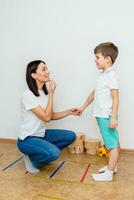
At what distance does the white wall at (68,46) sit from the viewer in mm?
2540

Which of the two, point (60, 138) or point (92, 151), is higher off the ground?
point (60, 138)

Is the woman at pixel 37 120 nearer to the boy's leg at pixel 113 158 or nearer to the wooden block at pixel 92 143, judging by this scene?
the wooden block at pixel 92 143

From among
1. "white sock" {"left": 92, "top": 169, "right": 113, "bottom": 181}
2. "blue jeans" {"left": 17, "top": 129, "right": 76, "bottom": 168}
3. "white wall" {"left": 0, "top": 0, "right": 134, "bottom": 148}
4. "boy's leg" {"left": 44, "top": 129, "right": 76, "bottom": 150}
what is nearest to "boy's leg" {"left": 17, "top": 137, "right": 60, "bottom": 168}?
"blue jeans" {"left": 17, "top": 129, "right": 76, "bottom": 168}

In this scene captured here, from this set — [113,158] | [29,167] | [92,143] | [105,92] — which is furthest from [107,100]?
[29,167]

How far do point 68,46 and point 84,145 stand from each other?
958 mm

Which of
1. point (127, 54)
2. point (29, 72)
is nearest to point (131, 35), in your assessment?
point (127, 54)

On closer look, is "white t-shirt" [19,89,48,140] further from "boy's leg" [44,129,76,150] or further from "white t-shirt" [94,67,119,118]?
"white t-shirt" [94,67,119,118]

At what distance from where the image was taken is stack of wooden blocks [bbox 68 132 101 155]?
8.68 feet

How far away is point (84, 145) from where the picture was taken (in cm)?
271

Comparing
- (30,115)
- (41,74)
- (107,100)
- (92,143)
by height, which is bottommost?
(92,143)

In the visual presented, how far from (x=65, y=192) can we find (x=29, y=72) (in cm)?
98

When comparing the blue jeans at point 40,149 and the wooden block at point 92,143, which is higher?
the blue jeans at point 40,149

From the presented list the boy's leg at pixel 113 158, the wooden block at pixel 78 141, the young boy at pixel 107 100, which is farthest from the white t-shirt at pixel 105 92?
the wooden block at pixel 78 141

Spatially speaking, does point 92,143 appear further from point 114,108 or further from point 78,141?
point 114,108
